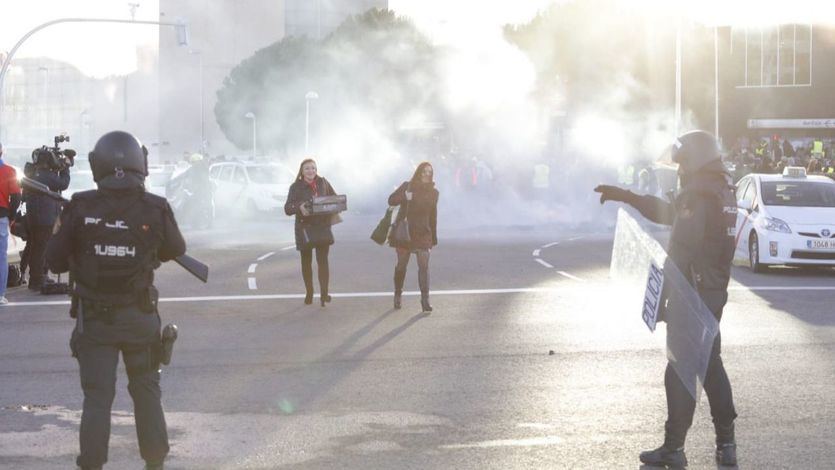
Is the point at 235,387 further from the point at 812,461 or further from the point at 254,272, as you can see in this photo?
the point at 254,272

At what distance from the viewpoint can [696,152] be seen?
22.4 feet

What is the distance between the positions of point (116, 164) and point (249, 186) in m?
29.8

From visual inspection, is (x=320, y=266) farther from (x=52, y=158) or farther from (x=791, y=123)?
(x=791, y=123)

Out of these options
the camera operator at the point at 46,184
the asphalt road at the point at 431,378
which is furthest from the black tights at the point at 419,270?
Answer: the camera operator at the point at 46,184

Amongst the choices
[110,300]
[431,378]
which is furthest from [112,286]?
[431,378]

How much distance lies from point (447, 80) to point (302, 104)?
32.2m

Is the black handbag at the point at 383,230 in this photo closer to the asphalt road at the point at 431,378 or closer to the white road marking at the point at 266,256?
the asphalt road at the point at 431,378

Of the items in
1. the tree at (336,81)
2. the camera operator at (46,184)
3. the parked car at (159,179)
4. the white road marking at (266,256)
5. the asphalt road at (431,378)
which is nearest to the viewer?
the asphalt road at (431,378)

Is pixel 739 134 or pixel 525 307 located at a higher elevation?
pixel 739 134

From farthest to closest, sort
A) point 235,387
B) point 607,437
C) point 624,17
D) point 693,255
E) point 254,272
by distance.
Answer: point 624,17 < point 254,272 < point 235,387 < point 607,437 < point 693,255

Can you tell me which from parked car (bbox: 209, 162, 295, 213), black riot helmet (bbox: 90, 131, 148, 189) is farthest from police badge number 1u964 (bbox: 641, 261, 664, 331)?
parked car (bbox: 209, 162, 295, 213)

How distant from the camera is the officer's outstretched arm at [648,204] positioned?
716cm

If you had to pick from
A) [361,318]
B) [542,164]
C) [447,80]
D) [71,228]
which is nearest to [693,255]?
[71,228]

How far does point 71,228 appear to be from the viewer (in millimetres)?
5887
